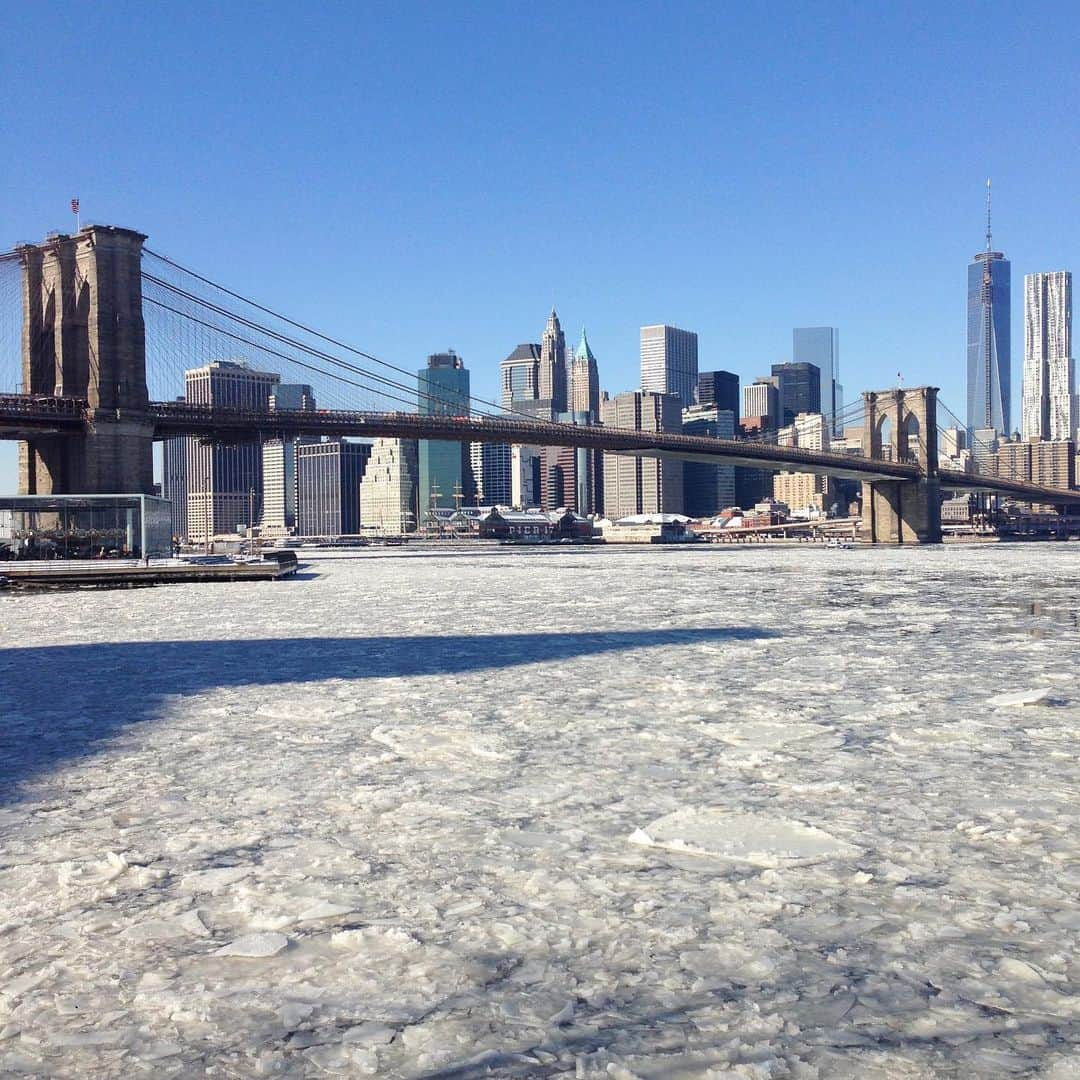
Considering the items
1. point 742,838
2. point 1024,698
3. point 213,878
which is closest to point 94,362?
point 1024,698

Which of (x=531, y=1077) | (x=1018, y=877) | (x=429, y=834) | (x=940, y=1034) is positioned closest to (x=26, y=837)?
(x=429, y=834)

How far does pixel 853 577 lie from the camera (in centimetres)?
3041

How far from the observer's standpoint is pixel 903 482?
89438 millimetres

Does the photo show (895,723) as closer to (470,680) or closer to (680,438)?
(470,680)

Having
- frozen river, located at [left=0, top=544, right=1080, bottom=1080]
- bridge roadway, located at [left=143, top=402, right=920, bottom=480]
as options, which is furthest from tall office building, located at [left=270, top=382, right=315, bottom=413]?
frozen river, located at [left=0, top=544, right=1080, bottom=1080]

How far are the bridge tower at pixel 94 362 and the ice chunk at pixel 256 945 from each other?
151ft

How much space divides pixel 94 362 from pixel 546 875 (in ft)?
159

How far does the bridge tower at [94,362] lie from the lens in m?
46.4

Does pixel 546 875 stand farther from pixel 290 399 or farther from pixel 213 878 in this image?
pixel 290 399

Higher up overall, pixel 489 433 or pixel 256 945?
pixel 489 433

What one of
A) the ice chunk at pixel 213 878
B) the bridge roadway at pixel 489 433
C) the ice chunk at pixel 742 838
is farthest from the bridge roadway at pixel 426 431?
the ice chunk at pixel 742 838

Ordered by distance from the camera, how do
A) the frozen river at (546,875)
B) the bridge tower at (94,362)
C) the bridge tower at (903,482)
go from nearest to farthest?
the frozen river at (546,875)
the bridge tower at (94,362)
the bridge tower at (903,482)

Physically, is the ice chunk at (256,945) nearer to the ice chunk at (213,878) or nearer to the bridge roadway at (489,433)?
the ice chunk at (213,878)

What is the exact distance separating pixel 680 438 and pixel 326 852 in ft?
237
